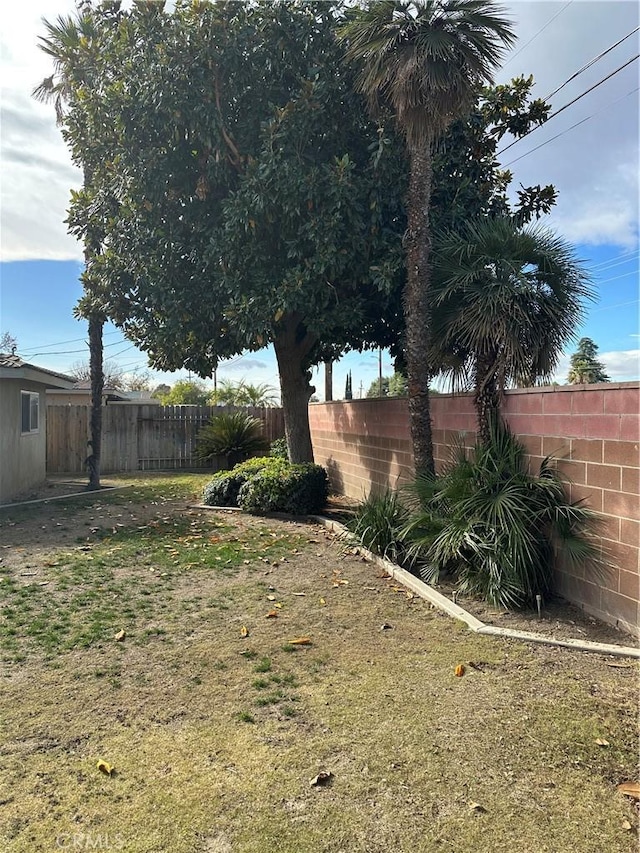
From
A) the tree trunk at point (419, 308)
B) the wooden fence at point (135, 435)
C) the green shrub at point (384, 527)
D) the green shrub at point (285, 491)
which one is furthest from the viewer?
the wooden fence at point (135, 435)

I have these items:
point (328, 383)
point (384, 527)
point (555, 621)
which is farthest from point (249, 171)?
point (328, 383)

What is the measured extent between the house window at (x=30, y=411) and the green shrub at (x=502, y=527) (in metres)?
9.68

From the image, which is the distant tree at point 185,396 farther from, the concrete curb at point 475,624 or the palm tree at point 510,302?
the concrete curb at point 475,624

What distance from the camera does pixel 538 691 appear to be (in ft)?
11.0

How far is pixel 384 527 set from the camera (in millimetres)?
6777

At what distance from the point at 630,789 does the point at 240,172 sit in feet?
27.8

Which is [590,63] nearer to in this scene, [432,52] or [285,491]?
[432,52]

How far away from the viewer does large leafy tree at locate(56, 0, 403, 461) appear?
25.4 feet

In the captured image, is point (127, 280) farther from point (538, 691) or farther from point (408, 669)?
point (538, 691)

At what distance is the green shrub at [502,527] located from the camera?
4.84 metres

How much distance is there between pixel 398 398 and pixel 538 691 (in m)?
6.04

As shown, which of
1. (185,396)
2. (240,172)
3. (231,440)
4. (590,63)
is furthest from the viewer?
(185,396)

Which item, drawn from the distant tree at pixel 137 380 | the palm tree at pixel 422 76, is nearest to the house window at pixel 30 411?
the palm tree at pixel 422 76

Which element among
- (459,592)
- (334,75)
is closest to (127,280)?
(334,75)
